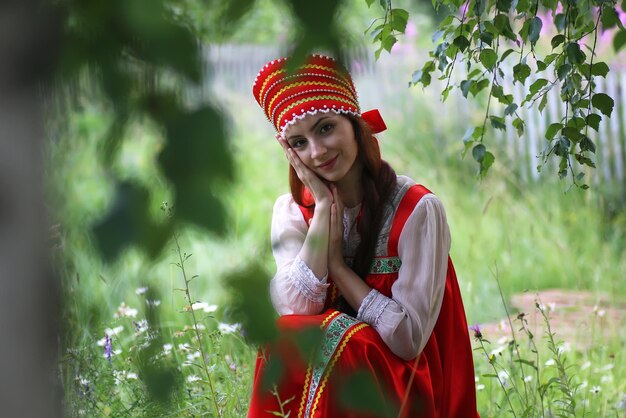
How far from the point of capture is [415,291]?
2508mm

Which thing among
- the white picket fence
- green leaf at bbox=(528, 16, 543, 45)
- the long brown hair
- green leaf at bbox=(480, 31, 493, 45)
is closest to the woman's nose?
the long brown hair

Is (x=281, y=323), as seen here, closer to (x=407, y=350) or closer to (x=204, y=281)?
(x=407, y=350)

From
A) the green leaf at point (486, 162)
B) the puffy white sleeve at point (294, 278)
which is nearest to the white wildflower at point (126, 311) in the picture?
the puffy white sleeve at point (294, 278)

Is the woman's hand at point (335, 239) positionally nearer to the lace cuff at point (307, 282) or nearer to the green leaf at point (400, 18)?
the lace cuff at point (307, 282)

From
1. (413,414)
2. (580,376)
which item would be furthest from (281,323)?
(580,376)

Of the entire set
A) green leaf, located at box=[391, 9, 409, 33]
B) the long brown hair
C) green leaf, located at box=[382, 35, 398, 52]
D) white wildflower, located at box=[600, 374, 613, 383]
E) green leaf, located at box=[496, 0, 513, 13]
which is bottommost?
white wildflower, located at box=[600, 374, 613, 383]

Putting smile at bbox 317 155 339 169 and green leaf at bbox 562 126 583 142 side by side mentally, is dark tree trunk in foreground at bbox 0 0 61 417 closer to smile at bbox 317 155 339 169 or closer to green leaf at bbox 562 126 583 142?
green leaf at bbox 562 126 583 142

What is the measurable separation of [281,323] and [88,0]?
35cm

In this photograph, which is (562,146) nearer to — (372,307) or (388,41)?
(388,41)

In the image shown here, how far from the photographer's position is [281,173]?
646 cm

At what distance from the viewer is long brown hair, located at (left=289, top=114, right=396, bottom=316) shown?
8.66ft

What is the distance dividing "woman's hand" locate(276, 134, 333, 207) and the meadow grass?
1.02ft

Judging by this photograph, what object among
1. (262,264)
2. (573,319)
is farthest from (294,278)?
(573,319)

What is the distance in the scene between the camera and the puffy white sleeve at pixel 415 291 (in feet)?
8.13
